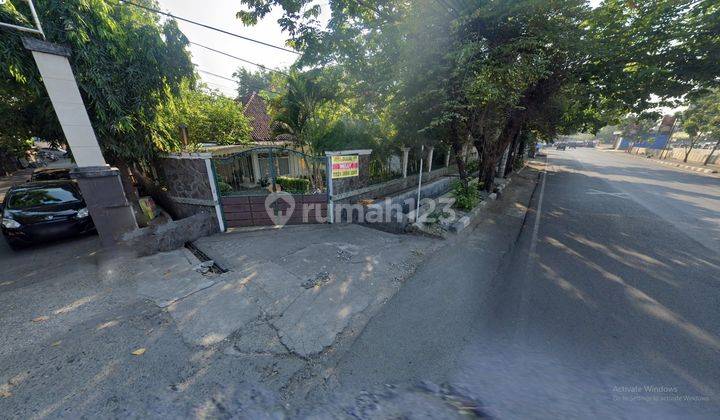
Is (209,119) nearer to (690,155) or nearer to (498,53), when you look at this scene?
(498,53)

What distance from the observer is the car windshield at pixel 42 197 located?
242 inches

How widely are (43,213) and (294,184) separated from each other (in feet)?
19.4

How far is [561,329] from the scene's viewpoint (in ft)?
10.5

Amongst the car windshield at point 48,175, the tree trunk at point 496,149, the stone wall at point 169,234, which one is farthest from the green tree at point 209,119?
the tree trunk at point 496,149

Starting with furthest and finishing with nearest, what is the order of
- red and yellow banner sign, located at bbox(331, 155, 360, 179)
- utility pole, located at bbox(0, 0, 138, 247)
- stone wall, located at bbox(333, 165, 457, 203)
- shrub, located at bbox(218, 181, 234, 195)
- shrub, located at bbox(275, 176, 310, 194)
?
stone wall, located at bbox(333, 165, 457, 203)
shrub, located at bbox(275, 176, 310, 194)
red and yellow banner sign, located at bbox(331, 155, 360, 179)
shrub, located at bbox(218, 181, 234, 195)
utility pole, located at bbox(0, 0, 138, 247)

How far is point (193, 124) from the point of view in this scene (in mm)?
10656

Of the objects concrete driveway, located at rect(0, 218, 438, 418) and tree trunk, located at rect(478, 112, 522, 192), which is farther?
tree trunk, located at rect(478, 112, 522, 192)

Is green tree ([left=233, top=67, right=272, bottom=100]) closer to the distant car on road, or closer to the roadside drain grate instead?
the distant car on road

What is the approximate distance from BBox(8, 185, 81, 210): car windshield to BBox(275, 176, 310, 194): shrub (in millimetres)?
5316

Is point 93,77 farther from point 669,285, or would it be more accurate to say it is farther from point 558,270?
point 669,285

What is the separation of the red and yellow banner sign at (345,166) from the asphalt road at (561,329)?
3.54m

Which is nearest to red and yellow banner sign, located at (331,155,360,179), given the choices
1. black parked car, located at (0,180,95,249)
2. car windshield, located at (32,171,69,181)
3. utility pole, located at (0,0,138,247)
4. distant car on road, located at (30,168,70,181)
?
utility pole, located at (0,0,138,247)

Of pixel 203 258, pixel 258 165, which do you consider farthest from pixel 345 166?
pixel 203 258

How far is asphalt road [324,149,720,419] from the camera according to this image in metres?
2.41
